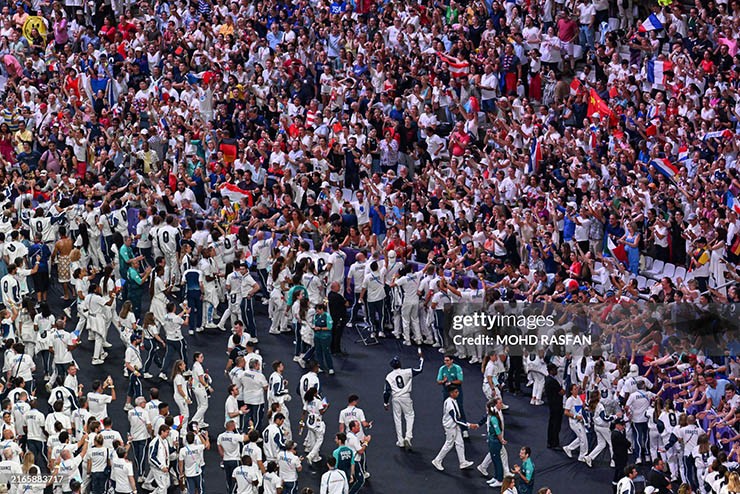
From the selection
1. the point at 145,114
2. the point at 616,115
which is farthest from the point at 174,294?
the point at 616,115

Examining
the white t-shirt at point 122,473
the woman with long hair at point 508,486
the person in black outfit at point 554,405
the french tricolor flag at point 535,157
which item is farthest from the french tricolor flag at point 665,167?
the white t-shirt at point 122,473

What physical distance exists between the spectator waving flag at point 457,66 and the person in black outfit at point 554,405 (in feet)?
35.3

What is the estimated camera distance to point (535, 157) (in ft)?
102

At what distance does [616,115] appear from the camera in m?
31.1

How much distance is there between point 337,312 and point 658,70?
9.64 meters

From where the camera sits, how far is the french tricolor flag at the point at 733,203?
91.0ft

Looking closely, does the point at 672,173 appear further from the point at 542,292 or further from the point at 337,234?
the point at 337,234

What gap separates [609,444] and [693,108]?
899cm

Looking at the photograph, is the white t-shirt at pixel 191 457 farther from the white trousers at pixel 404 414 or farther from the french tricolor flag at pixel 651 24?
the french tricolor flag at pixel 651 24

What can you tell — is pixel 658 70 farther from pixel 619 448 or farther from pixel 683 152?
pixel 619 448

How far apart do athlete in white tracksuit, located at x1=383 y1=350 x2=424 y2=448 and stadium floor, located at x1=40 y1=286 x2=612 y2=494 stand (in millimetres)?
364

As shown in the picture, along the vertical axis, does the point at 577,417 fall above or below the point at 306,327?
below

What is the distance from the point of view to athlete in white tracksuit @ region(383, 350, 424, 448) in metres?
24.6

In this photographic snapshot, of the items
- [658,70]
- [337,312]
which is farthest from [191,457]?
[658,70]
